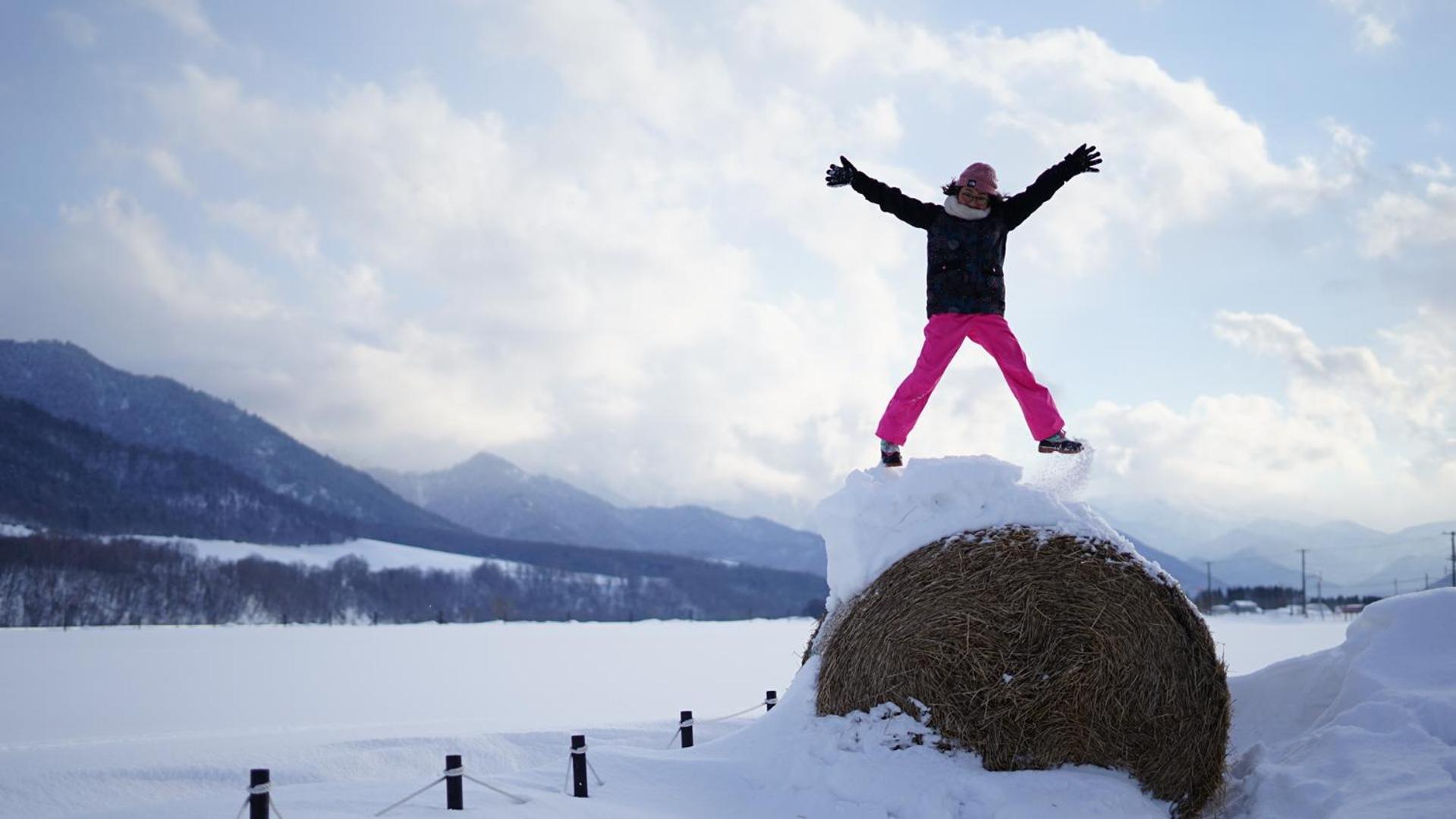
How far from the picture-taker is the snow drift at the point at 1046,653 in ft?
20.6

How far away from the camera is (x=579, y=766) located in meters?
6.98

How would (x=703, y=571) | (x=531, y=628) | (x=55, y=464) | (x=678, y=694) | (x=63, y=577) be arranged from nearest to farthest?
1. (x=678, y=694)
2. (x=531, y=628)
3. (x=63, y=577)
4. (x=55, y=464)
5. (x=703, y=571)

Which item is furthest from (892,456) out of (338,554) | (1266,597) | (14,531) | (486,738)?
(338,554)

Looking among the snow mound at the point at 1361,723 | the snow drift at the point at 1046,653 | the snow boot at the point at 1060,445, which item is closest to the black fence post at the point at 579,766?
the snow drift at the point at 1046,653

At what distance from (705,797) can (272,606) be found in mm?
113591

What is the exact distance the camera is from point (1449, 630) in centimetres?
756

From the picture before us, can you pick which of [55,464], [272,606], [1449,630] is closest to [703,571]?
[272,606]

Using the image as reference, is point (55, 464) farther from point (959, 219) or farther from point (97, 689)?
point (959, 219)

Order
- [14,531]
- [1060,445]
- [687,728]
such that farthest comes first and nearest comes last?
1. [14,531]
2. [687,728]
3. [1060,445]

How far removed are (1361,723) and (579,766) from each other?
528cm

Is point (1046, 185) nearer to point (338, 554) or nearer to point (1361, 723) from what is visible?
point (1361, 723)

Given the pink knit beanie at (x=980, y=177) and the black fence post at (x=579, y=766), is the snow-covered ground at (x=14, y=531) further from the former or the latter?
the pink knit beanie at (x=980, y=177)

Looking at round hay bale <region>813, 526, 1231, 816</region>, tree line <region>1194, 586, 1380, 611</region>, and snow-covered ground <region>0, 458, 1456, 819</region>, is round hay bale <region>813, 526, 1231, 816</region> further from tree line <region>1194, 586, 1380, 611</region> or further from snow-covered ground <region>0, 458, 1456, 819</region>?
tree line <region>1194, 586, 1380, 611</region>

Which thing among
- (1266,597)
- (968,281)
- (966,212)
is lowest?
(1266,597)
